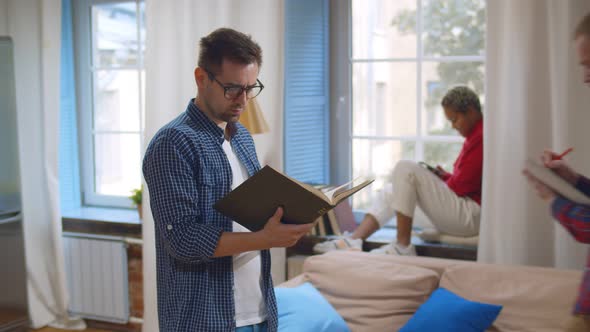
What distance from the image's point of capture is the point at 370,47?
3.84 metres

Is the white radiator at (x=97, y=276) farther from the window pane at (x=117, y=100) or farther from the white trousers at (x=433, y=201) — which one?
the white trousers at (x=433, y=201)

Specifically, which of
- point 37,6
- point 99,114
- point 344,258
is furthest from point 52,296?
point 344,258

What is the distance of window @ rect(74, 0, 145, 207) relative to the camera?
14.5 ft

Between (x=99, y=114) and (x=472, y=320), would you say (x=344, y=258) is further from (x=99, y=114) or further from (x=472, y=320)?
(x=99, y=114)

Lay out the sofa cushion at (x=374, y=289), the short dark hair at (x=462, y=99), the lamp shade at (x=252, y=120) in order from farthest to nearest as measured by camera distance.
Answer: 1. the short dark hair at (x=462, y=99)
2. the lamp shade at (x=252, y=120)
3. the sofa cushion at (x=374, y=289)

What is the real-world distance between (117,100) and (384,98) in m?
1.83

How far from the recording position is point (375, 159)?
3.90 m

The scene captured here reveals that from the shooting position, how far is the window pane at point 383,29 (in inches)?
146

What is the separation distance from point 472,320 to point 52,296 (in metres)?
2.77

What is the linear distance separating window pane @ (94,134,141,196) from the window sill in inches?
7.3

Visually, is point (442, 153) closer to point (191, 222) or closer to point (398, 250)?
point (398, 250)

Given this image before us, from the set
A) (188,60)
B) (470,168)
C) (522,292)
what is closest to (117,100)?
(188,60)

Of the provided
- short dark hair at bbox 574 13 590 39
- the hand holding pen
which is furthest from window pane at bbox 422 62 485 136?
short dark hair at bbox 574 13 590 39

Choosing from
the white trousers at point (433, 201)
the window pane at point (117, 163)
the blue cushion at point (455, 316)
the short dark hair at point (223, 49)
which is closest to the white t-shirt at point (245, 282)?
the short dark hair at point (223, 49)
